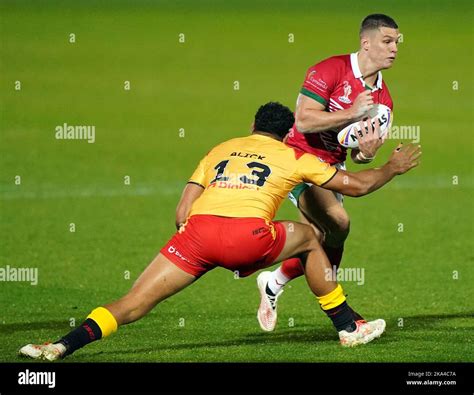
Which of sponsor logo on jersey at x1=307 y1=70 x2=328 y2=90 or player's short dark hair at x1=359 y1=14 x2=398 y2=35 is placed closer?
sponsor logo on jersey at x1=307 y1=70 x2=328 y2=90

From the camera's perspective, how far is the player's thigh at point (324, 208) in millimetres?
12344

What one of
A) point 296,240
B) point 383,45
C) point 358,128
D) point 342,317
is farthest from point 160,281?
point 383,45

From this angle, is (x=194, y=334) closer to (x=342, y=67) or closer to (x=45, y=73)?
(x=342, y=67)

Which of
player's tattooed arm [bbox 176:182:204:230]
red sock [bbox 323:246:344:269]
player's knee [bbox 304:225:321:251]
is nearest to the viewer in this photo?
A: player's knee [bbox 304:225:321:251]

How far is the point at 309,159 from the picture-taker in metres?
11.1

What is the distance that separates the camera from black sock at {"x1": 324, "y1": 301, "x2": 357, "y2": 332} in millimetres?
11375

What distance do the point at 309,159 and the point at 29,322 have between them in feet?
11.9

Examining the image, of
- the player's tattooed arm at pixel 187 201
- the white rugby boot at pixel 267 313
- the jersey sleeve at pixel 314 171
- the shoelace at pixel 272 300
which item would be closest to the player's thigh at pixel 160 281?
the player's tattooed arm at pixel 187 201

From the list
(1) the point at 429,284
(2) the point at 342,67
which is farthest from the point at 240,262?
(1) the point at 429,284

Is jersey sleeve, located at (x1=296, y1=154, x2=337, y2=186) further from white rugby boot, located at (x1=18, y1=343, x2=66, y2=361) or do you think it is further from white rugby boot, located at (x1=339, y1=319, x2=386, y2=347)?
white rugby boot, located at (x1=18, y1=343, x2=66, y2=361)

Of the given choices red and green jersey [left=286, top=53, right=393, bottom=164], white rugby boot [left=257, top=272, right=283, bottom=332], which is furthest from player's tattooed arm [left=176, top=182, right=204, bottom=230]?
white rugby boot [left=257, top=272, right=283, bottom=332]

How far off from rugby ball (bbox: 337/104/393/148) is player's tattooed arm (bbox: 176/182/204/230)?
1.58 meters

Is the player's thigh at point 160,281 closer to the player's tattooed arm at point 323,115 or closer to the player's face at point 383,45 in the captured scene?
the player's tattooed arm at point 323,115
